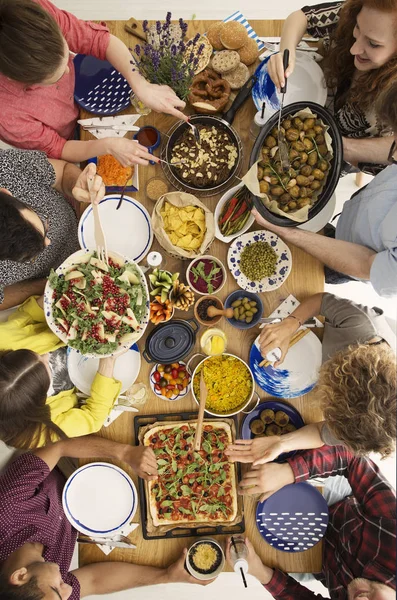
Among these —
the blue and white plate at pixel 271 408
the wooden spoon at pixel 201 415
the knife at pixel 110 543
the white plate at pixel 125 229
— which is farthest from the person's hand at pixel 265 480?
the white plate at pixel 125 229

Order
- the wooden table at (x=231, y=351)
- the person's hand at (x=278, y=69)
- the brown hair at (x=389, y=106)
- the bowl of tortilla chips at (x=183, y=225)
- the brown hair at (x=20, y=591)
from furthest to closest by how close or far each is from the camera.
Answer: the wooden table at (x=231, y=351)
the bowl of tortilla chips at (x=183, y=225)
the person's hand at (x=278, y=69)
the brown hair at (x=20, y=591)
the brown hair at (x=389, y=106)

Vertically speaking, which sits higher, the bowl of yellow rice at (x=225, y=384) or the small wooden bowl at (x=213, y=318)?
the small wooden bowl at (x=213, y=318)

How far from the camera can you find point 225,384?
182 centimetres

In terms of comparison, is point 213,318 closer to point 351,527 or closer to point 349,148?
point 349,148

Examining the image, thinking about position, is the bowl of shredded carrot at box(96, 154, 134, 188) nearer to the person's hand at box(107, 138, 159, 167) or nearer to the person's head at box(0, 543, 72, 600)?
the person's hand at box(107, 138, 159, 167)

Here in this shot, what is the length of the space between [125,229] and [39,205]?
0.35 m

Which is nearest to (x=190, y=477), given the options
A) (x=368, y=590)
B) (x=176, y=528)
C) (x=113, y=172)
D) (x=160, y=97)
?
(x=176, y=528)

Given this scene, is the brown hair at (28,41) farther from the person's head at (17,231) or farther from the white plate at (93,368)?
the white plate at (93,368)

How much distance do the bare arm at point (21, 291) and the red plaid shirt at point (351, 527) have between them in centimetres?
131

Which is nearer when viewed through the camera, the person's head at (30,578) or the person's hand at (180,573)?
the person's head at (30,578)

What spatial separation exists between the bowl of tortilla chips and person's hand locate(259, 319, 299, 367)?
0.41m

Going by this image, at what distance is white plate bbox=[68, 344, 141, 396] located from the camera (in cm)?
183

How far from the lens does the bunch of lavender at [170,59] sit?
166cm

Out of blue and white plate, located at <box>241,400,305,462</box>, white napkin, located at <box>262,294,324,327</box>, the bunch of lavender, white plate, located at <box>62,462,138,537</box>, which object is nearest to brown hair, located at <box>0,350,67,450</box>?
white plate, located at <box>62,462,138,537</box>
